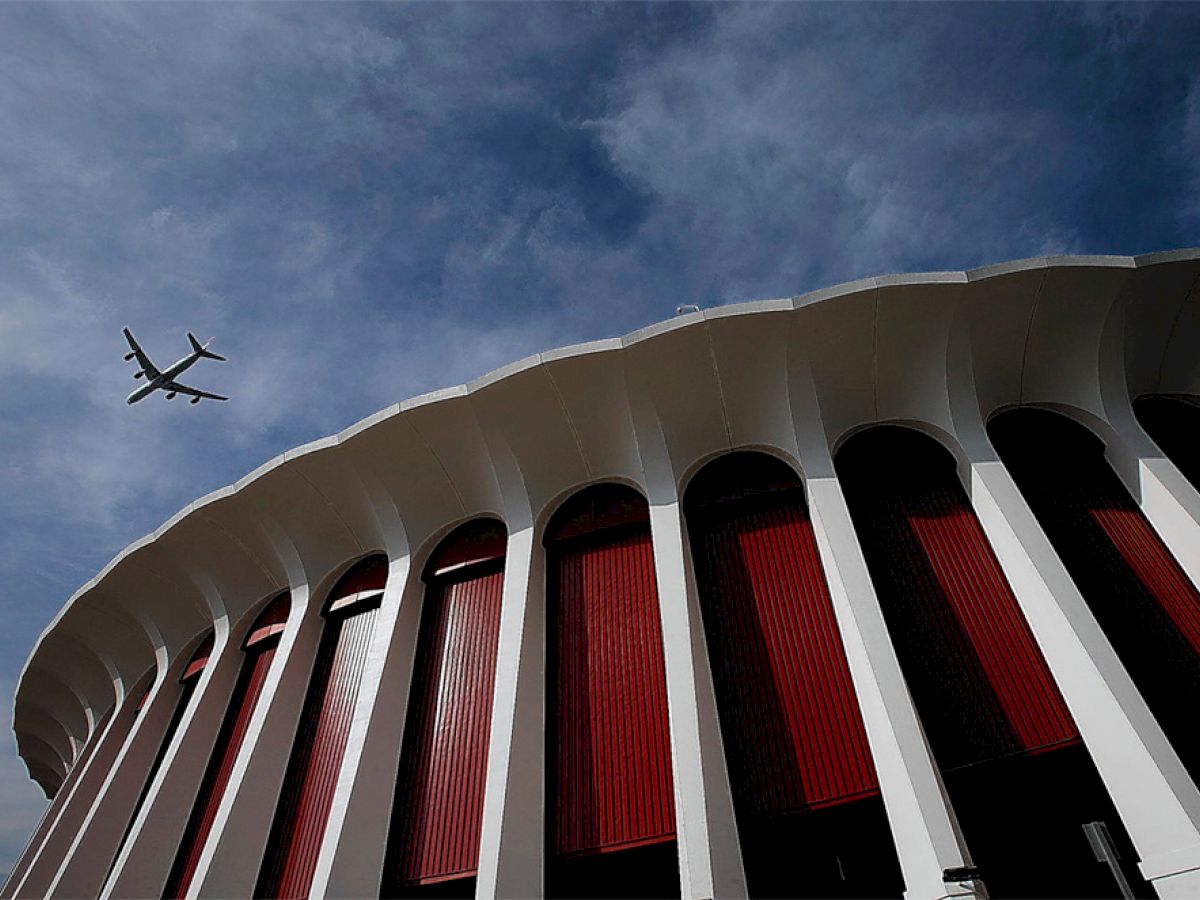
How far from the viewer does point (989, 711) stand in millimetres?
9352

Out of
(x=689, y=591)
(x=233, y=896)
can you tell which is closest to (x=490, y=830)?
(x=689, y=591)

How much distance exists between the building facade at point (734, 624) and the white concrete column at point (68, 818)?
0.16 metres

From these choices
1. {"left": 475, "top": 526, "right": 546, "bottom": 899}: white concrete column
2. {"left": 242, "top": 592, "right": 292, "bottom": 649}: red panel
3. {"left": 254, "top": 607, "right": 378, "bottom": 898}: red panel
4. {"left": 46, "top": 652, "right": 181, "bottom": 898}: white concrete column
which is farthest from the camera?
{"left": 242, "top": 592, "right": 292, "bottom": 649}: red panel

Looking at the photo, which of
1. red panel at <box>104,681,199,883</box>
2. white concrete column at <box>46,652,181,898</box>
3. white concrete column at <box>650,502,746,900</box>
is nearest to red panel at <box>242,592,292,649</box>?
red panel at <box>104,681,199,883</box>

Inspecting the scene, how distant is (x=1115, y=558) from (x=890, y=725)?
508cm

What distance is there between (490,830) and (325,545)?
792 cm

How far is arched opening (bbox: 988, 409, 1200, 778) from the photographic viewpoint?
31.0ft

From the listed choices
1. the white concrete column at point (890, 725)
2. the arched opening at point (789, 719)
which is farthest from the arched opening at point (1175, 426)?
the arched opening at point (789, 719)

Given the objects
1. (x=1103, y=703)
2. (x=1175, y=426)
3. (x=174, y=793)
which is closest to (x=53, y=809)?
(x=174, y=793)

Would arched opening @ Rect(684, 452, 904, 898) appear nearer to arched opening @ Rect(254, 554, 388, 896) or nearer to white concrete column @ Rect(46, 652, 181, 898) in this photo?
arched opening @ Rect(254, 554, 388, 896)

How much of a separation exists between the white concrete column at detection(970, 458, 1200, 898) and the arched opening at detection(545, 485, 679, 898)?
5.23 meters

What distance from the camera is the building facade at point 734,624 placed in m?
9.19

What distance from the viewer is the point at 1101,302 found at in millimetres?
11812

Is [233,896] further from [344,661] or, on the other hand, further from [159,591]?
[159,591]
